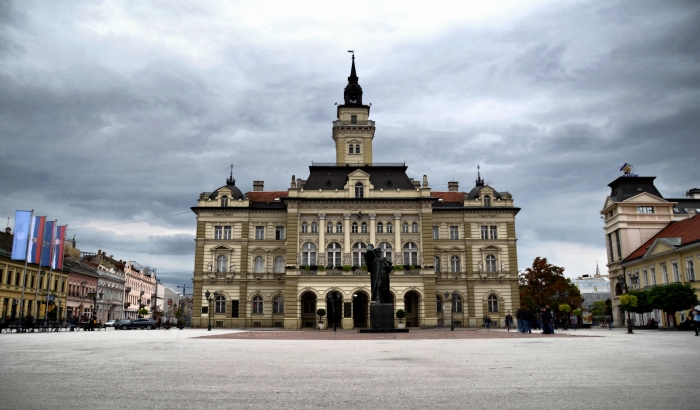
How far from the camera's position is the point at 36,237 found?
42.5 m

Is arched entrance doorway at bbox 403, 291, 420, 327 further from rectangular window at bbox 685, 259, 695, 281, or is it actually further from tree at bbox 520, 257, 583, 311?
rectangular window at bbox 685, 259, 695, 281

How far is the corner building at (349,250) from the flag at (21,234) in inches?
787

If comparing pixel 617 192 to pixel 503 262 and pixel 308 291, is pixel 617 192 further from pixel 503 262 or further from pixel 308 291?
pixel 308 291

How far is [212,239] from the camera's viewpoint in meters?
59.9

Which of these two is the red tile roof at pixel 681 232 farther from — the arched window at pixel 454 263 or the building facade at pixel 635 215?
the arched window at pixel 454 263

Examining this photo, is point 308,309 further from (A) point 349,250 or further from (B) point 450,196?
(B) point 450,196

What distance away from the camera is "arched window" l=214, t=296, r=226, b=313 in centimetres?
5881

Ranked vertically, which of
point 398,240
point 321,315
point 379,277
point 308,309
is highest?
point 398,240

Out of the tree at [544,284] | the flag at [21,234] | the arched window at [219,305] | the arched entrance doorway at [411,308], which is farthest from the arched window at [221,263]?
the tree at [544,284]

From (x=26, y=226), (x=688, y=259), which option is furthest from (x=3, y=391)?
(x=688, y=259)

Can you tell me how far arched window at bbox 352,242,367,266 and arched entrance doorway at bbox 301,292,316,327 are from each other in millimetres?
5599

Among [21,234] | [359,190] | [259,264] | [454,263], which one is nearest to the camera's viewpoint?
[21,234]

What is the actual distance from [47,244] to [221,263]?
63.0 feet

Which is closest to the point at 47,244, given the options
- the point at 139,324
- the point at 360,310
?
the point at 139,324
